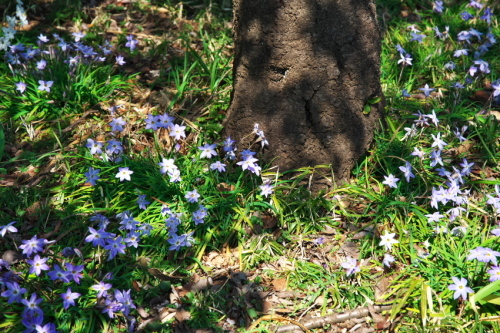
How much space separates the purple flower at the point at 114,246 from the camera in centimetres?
263

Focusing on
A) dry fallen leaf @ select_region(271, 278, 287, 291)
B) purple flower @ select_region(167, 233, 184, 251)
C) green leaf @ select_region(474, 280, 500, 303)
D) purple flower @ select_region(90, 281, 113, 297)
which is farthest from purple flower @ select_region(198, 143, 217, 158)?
green leaf @ select_region(474, 280, 500, 303)

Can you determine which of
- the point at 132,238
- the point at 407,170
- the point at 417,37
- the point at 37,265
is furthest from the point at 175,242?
the point at 417,37

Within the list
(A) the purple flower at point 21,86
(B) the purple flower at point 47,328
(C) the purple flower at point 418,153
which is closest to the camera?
(B) the purple flower at point 47,328

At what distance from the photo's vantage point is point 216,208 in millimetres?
2998

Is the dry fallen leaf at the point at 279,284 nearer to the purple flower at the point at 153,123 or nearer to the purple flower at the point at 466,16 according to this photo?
the purple flower at the point at 153,123

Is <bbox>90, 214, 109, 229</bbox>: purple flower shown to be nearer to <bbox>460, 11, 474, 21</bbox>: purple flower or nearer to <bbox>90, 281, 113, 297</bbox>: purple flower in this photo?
<bbox>90, 281, 113, 297</bbox>: purple flower

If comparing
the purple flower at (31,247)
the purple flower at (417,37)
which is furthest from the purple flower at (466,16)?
the purple flower at (31,247)

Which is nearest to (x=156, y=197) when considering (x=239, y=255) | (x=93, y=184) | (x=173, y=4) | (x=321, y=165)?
(x=93, y=184)

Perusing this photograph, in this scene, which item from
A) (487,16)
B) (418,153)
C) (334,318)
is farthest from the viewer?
(487,16)

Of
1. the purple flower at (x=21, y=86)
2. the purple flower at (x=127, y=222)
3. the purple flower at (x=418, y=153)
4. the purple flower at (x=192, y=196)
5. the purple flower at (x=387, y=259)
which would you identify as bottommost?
the purple flower at (x=127, y=222)

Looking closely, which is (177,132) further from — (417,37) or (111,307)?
(417,37)

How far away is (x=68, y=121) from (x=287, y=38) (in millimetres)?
1689

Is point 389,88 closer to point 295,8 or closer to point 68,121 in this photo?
point 295,8

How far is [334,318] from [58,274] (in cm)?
140
